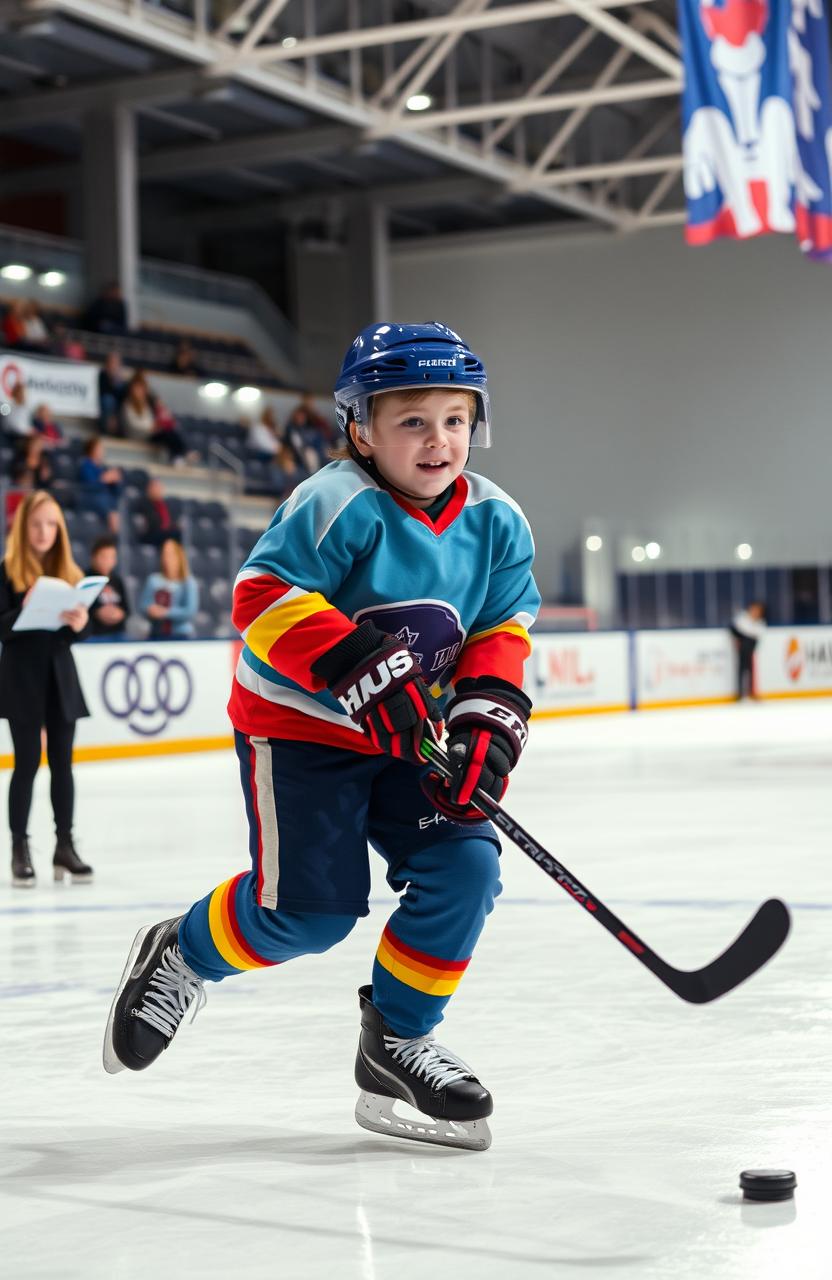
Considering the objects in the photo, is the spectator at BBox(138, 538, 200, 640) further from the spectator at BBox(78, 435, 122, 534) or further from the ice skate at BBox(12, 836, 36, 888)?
the ice skate at BBox(12, 836, 36, 888)

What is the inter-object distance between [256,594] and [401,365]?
1.26 ft

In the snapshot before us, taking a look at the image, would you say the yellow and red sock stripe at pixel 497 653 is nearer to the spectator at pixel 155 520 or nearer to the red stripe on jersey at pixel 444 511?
the red stripe on jersey at pixel 444 511

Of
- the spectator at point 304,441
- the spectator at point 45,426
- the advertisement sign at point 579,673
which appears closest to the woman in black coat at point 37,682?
the spectator at point 45,426

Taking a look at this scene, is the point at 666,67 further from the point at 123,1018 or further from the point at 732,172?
the point at 123,1018

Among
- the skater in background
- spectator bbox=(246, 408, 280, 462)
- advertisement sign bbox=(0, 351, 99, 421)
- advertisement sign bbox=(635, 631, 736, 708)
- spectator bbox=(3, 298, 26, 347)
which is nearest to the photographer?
Answer: advertisement sign bbox=(0, 351, 99, 421)

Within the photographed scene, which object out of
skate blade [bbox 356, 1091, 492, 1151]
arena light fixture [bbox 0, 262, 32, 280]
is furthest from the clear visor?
arena light fixture [bbox 0, 262, 32, 280]

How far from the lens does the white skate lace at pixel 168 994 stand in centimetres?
270

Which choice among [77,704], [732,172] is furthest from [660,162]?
[77,704]

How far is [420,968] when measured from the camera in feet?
8.32

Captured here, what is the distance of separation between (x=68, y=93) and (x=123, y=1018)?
1860cm

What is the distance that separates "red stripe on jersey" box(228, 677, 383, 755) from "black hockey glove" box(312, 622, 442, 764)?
132 millimetres

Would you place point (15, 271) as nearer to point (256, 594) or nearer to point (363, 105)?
point (363, 105)

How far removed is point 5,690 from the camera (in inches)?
227

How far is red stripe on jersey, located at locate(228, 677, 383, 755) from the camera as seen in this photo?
2.55 m
